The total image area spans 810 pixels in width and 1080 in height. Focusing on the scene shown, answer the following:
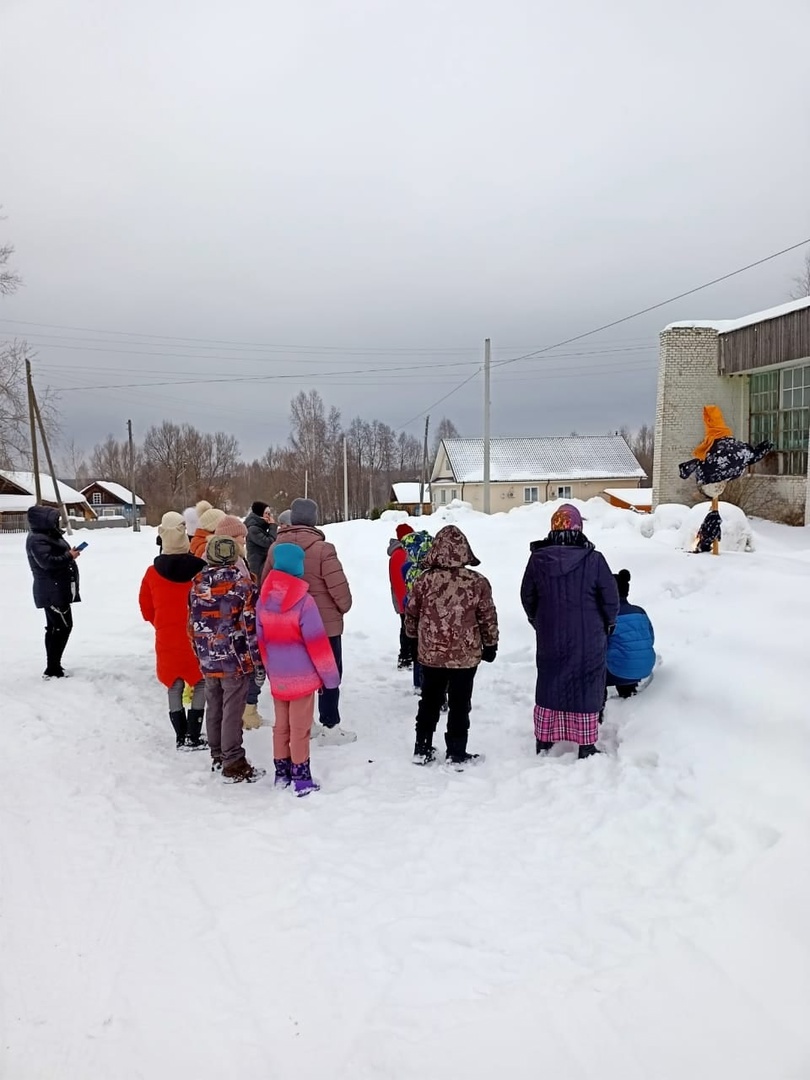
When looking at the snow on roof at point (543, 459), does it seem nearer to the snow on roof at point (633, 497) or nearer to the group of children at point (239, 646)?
the snow on roof at point (633, 497)

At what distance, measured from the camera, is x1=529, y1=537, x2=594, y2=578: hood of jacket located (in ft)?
15.6

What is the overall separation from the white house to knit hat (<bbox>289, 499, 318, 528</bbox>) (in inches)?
1593

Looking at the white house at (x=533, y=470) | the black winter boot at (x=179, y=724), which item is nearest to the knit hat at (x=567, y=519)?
the black winter boot at (x=179, y=724)

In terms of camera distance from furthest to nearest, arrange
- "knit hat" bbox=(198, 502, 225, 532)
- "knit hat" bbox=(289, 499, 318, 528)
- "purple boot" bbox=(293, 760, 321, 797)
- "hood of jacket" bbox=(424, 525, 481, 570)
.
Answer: "knit hat" bbox=(198, 502, 225, 532), "knit hat" bbox=(289, 499, 318, 528), "hood of jacket" bbox=(424, 525, 481, 570), "purple boot" bbox=(293, 760, 321, 797)

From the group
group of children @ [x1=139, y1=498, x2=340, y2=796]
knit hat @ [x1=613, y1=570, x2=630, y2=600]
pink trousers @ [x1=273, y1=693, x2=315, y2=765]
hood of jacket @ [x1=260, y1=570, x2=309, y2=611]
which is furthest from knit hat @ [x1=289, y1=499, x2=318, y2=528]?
knit hat @ [x1=613, y1=570, x2=630, y2=600]

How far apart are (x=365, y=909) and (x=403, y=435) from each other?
91541 millimetres

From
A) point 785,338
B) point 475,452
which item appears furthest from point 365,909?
point 475,452

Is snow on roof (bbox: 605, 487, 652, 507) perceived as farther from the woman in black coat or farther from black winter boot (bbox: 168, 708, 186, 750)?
black winter boot (bbox: 168, 708, 186, 750)

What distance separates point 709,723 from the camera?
4617 millimetres

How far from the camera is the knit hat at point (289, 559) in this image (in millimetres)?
4633

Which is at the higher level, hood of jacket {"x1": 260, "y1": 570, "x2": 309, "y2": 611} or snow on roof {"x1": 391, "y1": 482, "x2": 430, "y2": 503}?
snow on roof {"x1": 391, "y1": 482, "x2": 430, "y2": 503}

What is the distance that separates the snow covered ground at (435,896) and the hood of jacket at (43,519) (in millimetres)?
1804

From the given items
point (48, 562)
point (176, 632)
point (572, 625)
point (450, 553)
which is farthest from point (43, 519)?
point (572, 625)

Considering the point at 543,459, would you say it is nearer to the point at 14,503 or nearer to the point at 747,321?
the point at 747,321
